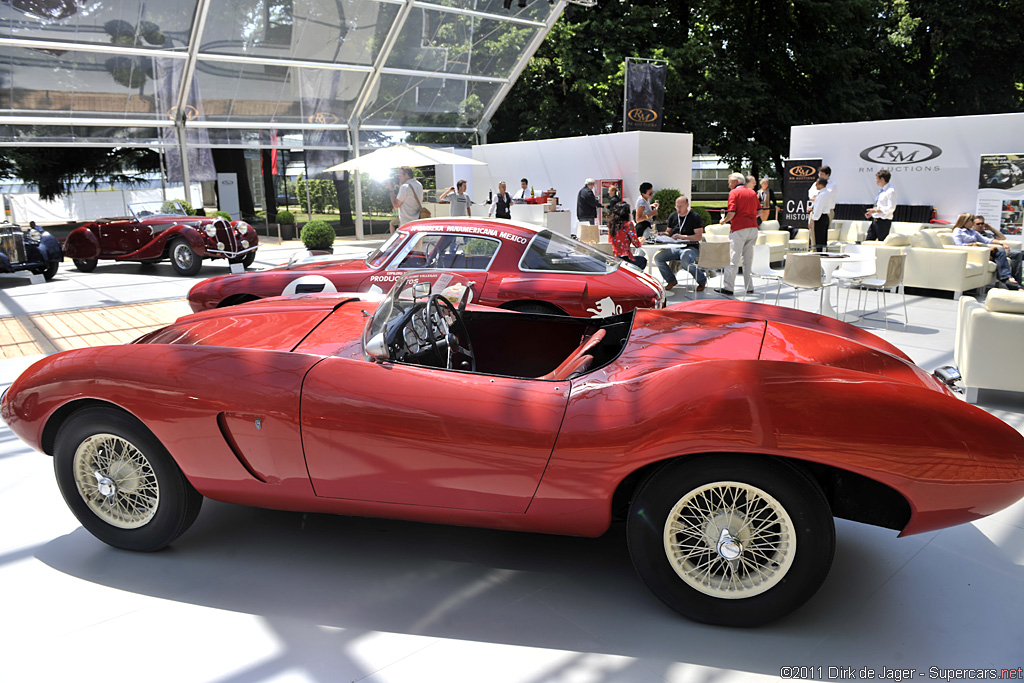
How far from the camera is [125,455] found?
3277 millimetres

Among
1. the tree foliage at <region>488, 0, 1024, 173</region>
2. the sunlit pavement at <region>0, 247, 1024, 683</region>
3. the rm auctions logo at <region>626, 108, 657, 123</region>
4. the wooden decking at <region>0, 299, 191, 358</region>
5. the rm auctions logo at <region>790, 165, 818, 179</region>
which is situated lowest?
the sunlit pavement at <region>0, 247, 1024, 683</region>

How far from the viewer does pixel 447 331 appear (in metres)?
3.57

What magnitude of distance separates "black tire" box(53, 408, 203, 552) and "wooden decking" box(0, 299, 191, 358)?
4.47 m

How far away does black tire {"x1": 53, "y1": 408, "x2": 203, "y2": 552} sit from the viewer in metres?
3.22

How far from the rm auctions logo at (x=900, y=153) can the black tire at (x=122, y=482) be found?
57.4ft

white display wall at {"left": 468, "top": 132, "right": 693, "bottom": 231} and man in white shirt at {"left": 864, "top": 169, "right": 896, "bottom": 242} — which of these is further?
white display wall at {"left": 468, "top": 132, "right": 693, "bottom": 231}

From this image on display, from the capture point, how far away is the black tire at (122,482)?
322 cm

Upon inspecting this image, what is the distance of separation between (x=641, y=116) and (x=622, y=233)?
11613 millimetres

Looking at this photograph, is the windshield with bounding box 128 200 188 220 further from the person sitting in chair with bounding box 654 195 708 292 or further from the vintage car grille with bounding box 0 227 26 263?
the person sitting in chair with bounding box 654 195 708 292

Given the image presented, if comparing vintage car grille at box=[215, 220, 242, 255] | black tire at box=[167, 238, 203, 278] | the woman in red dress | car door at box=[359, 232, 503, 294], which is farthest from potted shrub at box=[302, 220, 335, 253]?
car door at box=[359, 232, 503, 294]

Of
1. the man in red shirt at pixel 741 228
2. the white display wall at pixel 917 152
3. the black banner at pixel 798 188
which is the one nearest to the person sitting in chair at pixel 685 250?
the man in red shirt at pixel 741 228

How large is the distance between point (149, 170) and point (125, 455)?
17067mm

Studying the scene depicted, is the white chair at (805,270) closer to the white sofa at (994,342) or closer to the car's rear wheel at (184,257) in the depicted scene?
the white sofa at (994,342)

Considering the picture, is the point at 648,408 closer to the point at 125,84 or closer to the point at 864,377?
the point at 864,377
